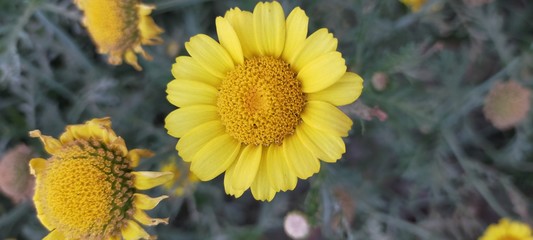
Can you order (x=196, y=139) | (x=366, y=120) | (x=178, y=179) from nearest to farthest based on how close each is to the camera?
1. (x=196, y=139)
2. (x=366, y=120)
3. (x=178, y=179)

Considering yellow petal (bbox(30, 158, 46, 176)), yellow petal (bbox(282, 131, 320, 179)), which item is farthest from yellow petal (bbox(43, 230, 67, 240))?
yellow petal (bbox(282, 131, 320, 179))

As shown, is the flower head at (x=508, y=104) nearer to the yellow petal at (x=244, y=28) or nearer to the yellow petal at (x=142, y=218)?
the yellow petal at (x=244, y=28)

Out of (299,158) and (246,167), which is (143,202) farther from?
(299,158)

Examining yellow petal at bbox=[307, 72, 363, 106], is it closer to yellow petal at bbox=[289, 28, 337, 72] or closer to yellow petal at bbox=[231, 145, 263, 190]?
yellow petal at bbox=[289, 28, 337, 72]

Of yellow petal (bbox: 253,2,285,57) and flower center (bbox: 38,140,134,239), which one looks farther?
flower center (bbox: 38,140,134,239)

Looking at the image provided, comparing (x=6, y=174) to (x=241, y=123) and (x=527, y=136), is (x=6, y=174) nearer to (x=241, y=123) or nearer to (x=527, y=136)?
(x=241, y=123)

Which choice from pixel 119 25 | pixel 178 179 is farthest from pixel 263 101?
pixel 178 179
